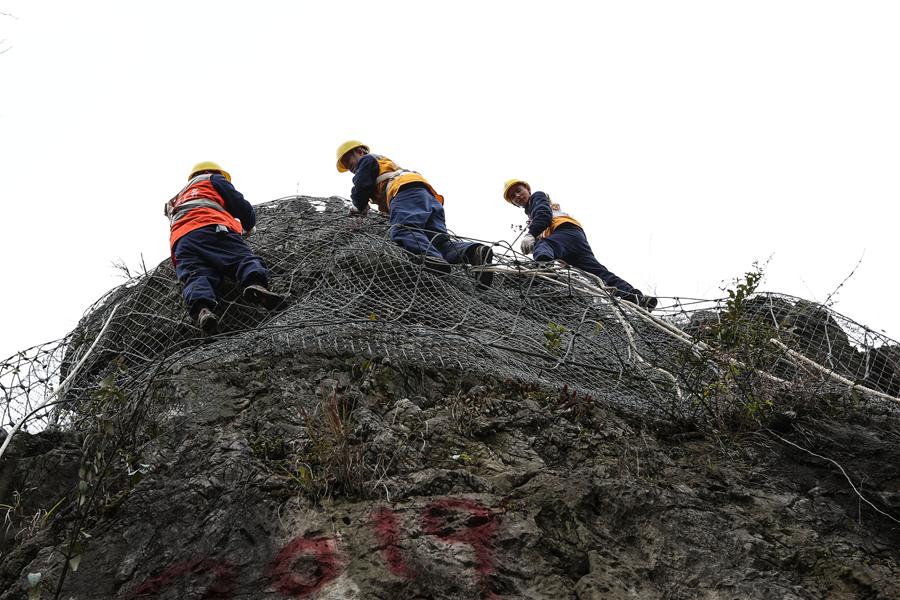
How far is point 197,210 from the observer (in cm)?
617

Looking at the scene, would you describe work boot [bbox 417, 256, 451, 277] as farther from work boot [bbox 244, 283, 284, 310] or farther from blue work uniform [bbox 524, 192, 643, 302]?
blue work uniform [bbox 524, 192, 643, 302]

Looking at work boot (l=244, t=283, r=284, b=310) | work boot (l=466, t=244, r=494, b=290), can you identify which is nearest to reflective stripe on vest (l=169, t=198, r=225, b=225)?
work boot (l=244, t=283, r=284, b=310)

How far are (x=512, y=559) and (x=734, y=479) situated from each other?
4.37 feet

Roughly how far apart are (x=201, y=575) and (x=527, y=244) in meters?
5.29

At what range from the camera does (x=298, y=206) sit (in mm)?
7539

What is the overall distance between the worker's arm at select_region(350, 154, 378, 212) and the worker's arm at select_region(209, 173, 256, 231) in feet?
3.61

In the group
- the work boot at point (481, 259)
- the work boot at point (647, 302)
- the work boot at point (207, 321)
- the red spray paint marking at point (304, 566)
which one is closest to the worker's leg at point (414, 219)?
the work boot at point (481, 259)

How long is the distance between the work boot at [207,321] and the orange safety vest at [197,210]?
2.91ft

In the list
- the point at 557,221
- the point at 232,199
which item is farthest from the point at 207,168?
the point at 557,221

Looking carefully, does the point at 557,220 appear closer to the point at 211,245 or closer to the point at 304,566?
the point at 211,245

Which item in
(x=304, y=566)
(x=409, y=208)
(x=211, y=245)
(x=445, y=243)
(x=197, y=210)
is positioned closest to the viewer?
(x=304, y=566)

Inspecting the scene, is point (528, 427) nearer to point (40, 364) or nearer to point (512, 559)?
point (512, 559)

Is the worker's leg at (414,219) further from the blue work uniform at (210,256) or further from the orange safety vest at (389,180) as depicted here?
the blue work uniform at (210,256)

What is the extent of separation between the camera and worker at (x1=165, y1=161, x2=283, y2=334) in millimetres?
5547
